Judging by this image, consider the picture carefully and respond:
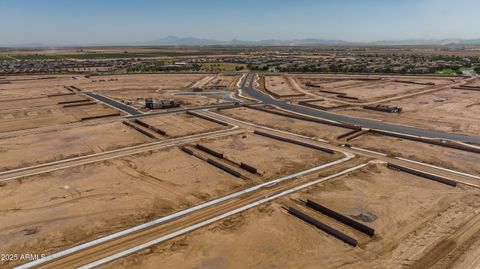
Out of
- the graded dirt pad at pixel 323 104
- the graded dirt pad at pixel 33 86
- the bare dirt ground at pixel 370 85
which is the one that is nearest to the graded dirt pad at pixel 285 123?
the graded dirt pad at pixel 323 104

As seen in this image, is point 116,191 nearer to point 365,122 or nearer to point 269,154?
point 269,154

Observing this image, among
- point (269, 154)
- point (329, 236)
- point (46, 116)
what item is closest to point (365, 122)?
point (269, 154)

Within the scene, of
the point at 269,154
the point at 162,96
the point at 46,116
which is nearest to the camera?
the point at 269,154

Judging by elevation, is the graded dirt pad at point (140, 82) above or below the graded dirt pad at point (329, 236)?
above

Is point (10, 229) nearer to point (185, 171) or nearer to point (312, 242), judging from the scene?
point (185, 171)

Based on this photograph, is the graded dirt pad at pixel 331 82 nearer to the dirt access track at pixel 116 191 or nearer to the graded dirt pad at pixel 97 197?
the dirt access track at pixel 116 191

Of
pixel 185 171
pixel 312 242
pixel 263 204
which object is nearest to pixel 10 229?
pixel 185 171
